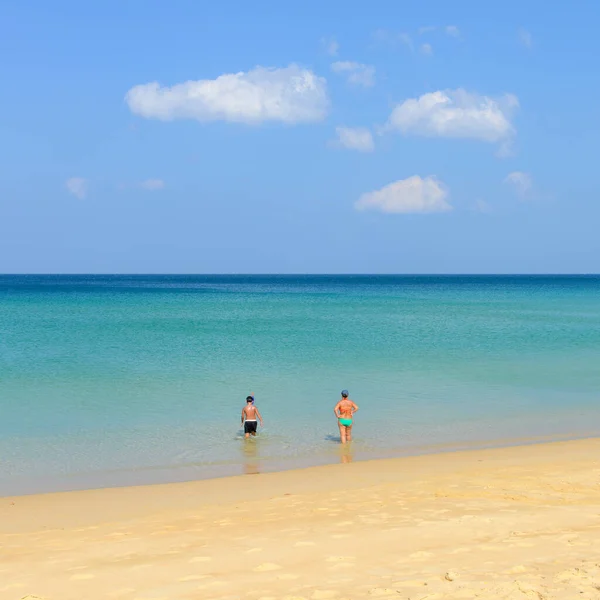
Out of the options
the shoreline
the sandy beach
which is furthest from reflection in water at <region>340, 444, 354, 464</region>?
the sandy beach

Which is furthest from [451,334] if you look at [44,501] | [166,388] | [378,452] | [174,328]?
[44,501]

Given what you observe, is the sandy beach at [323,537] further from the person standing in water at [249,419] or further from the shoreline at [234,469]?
the person standing in water at [249,419]

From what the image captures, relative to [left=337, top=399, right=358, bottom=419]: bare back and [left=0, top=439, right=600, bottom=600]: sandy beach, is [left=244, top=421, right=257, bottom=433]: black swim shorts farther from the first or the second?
[left=0, top=439, right=600, bottom=600]: sandy beach

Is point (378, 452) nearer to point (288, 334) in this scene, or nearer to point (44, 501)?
point (44, 501)

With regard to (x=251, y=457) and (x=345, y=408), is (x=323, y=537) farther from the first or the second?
(x=345, y=408)

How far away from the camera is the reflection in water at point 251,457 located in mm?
14148

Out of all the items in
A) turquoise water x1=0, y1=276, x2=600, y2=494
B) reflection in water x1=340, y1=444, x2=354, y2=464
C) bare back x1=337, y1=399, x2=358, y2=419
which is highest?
bare back x1=337, y1=399, x2=358, y2=419

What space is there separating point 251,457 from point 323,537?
6.62 metres

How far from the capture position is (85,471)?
14.0 metres

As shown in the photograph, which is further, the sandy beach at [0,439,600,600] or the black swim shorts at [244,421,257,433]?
the black swim shorts at [244,421,257,433]

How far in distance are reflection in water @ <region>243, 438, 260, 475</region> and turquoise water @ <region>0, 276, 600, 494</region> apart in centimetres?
4

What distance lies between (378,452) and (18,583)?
9649 mm

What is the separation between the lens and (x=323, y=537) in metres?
8.76

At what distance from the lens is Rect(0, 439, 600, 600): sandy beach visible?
22.9ft
